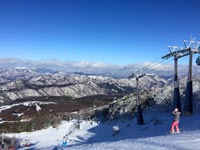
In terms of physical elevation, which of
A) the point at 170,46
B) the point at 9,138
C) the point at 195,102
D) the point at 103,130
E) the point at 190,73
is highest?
the point at 170,46

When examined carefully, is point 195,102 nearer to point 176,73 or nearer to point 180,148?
point 176,73

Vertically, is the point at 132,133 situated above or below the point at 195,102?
Result: below

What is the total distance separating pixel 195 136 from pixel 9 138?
100384 mm

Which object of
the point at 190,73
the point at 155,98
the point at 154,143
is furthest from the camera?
the point at 155,98

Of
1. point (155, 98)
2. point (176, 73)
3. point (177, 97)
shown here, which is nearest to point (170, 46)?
point (176, 73)

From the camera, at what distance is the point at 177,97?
45.6 m

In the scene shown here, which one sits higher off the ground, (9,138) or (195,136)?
(195,136)

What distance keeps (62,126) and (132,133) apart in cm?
6203

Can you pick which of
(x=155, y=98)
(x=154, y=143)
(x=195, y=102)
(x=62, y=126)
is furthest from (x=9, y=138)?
(x=154, y=143)

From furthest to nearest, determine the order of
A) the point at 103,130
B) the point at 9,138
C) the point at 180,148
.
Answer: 1. the point at 9,138
2. the point at 103,130
3. the point at 180,148

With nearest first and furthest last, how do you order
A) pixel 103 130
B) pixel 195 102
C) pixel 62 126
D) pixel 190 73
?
1. pixel 190 73
2. pixel 195 102
3. pixel 103 130
4. pixel 62 126

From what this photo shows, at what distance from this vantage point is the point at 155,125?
1817 inches

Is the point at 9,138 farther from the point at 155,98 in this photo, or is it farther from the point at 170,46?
the point at 170,46

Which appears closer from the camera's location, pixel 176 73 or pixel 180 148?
pixel 180 148
